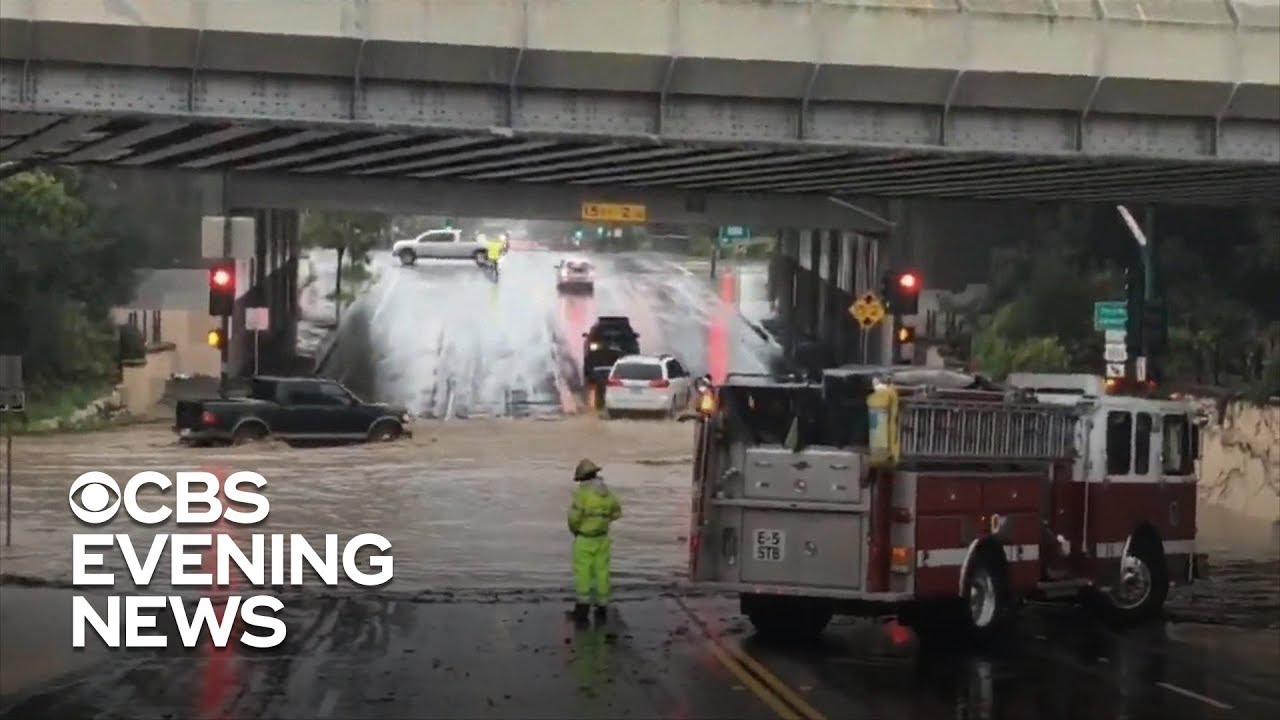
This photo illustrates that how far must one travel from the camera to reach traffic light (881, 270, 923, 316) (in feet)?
135

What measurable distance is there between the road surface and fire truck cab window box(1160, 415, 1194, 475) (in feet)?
105

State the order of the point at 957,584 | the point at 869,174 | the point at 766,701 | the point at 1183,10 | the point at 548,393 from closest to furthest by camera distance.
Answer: the point at 766,701 < the point at 957,584 < the point at 1183,10 < the point at 869,174 < the point at 548,393

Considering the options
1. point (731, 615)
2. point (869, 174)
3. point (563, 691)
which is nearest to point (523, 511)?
point (869, 174)

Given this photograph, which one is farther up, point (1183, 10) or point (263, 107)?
point (1183, 10)

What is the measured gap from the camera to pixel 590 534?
Answer: 1998 cm

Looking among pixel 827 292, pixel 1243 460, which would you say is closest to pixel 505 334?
pixel 827 292

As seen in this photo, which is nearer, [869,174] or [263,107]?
A: [263,107]

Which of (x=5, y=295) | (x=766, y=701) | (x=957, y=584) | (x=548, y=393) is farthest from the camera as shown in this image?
(x=548, y=393)

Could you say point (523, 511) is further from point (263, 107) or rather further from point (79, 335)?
point (79, 335)

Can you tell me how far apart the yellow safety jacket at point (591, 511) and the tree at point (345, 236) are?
63607mm

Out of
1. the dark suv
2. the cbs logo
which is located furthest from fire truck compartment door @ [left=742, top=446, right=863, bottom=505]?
the dark suv

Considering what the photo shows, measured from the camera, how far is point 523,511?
32.8 meters

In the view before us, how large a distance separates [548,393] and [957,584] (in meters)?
39.4

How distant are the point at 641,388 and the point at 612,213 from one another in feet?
17.1
